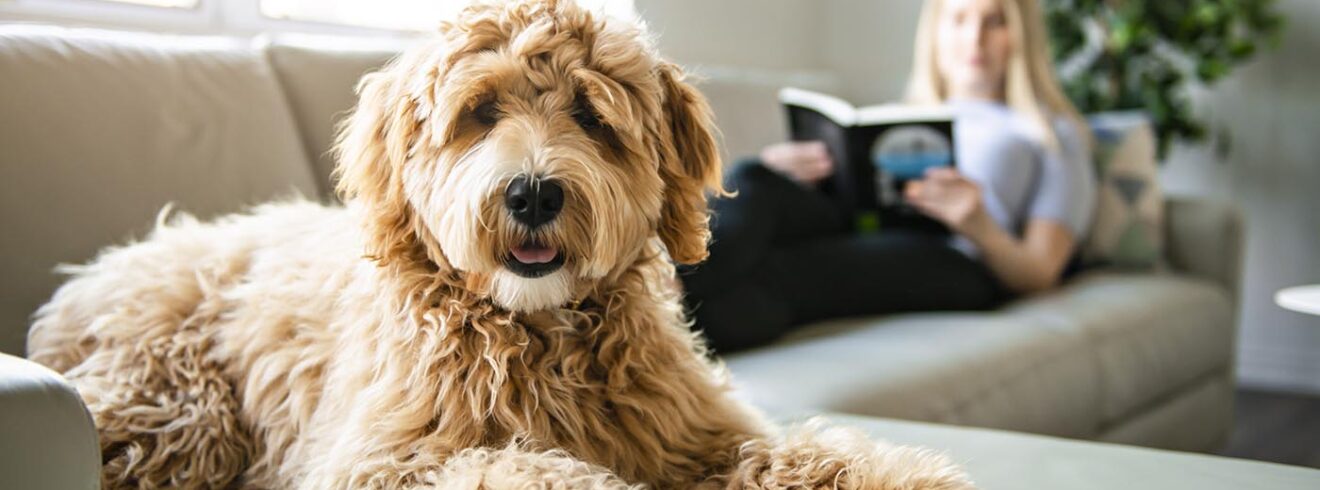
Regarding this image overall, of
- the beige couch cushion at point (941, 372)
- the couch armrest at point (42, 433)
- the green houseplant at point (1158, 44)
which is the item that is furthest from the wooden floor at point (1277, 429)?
the couch armrest at point (42, 433)

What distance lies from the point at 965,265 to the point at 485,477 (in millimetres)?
2166

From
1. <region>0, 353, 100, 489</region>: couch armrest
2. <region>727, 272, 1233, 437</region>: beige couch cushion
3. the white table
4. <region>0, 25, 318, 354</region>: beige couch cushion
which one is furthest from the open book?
<region>0, 353, 100, 489</region>: couch armrest

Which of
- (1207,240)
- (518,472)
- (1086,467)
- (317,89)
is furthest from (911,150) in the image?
(518,472)

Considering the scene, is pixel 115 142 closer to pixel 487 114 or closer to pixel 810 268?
pixel 487 114

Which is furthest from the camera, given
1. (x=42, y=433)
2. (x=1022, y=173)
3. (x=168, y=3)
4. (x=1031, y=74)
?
(x=1031, y=74)

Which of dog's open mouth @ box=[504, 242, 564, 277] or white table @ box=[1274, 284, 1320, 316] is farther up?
dog's open mouth @ box=[504, 242, 564, 277]

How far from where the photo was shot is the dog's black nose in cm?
113

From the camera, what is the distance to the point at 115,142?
73.9 inches

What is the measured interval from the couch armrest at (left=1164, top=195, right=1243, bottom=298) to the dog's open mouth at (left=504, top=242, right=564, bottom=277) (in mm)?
3128

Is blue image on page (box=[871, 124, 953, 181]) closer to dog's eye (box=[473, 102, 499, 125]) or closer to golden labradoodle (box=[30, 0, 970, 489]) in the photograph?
golden labradoodle (box=[30, 0, 970, 489])

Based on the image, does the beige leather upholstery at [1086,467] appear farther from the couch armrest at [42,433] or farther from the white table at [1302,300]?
the white table at [1302,300]

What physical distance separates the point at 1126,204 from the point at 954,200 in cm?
86

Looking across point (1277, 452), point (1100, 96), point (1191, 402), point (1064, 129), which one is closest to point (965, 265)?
point (1064, 129)

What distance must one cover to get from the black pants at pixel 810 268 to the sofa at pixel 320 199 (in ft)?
0.23
